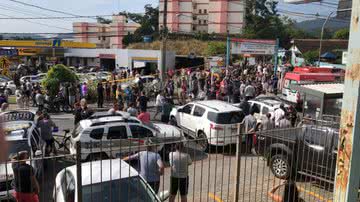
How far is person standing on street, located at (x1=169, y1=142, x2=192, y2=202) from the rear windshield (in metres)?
6.19

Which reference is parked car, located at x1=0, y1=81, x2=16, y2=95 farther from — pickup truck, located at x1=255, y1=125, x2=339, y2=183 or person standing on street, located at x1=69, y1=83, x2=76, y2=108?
pickup truck, located at x1=255, y1=125, x2=339, y2=183

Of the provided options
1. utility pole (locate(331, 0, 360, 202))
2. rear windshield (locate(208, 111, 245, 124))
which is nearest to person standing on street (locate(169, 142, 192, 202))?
utility pole (locate(331, 0, 360, 202))

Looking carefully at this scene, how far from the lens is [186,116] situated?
14414 millimetres

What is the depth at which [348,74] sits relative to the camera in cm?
310

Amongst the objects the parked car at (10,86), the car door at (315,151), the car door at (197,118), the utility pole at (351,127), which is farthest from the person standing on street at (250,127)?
the parked car at (10,86)

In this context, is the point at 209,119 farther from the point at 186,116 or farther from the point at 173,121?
the point at 173,121

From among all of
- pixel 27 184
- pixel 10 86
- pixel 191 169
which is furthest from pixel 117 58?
pixel 27 184

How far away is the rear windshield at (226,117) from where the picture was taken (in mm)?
12617

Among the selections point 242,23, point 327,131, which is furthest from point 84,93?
point 242,23

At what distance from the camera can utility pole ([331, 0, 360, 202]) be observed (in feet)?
9.93

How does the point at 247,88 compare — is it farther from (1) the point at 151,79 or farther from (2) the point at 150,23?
(2) the point at 150,23

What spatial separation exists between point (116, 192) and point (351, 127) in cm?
349

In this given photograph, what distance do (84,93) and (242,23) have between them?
69979 millimetres

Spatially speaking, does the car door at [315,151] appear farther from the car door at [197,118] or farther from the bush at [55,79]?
the bush at [55,79]
